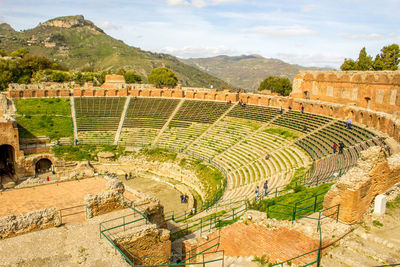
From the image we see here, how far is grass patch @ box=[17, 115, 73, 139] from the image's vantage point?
3112cm

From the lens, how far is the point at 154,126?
34.5m

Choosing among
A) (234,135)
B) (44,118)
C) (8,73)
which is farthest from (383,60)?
(8,73)

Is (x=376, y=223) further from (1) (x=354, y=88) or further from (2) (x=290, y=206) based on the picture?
(1) (x=354, y=88)

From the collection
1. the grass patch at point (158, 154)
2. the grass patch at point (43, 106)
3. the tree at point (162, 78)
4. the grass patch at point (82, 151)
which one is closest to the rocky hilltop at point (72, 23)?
the tree at point (162, 78)

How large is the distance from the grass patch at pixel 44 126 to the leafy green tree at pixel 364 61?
3682cm

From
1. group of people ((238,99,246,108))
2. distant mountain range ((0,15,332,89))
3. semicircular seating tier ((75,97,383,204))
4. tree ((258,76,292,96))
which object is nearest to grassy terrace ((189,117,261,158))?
semicircular seating tier ((75,97,383,204))

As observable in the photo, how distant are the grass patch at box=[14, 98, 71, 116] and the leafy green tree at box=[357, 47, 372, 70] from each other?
3776 centimetres

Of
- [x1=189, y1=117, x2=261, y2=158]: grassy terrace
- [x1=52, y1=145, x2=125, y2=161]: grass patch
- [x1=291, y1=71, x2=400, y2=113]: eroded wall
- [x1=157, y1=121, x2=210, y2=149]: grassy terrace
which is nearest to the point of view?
[x1=291, y1=71, x2=400, y2=113]: eroded wall

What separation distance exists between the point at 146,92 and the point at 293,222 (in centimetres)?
3647

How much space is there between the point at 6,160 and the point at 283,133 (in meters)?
26.1

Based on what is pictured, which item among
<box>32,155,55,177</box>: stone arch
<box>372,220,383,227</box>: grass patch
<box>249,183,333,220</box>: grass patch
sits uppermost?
→ <box>372,220,383,227</box>: grass patch

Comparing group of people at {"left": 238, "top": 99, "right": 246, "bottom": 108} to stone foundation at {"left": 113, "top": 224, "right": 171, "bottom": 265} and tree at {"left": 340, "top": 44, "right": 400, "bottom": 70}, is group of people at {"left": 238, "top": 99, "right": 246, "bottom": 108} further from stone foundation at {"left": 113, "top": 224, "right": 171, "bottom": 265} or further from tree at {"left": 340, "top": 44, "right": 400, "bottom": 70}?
stone foundation at {"left": 113, "top": 224, "right": 171, "bottom": 265}

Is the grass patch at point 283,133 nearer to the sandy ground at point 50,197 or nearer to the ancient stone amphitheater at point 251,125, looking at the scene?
the ancient stone amphitheater at point 251,125

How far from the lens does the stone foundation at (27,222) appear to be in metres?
9.66
